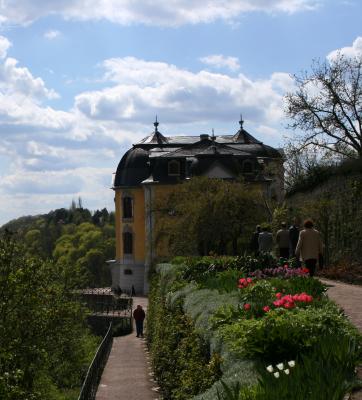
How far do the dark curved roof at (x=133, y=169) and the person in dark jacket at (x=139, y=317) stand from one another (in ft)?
83.6

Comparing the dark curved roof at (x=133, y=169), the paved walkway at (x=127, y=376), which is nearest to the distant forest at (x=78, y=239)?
the dark curved roof at (x=133, y=169)

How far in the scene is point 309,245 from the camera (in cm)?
1822

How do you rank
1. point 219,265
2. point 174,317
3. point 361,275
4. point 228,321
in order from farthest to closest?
point 361,275 < point 219,265 < point 174,317 < point 228,321

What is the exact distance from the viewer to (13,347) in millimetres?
20859

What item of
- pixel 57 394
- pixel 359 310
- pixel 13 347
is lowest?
pixel 57 394

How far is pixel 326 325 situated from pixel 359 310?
489cm

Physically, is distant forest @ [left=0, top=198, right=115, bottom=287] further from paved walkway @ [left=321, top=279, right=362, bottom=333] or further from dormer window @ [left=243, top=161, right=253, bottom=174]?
paved walkway @ [left=321, top=279, right=362, bottom=333]

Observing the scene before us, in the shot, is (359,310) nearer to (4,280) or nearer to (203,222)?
(4,280)

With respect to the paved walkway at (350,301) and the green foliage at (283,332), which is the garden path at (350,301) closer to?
the paved walkway at (350,301)

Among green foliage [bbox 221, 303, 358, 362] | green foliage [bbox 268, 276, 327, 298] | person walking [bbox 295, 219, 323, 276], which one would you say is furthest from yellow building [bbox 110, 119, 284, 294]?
green foliage [bbox 221, 303, 358, 362]

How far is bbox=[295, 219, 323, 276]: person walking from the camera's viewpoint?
712 inches

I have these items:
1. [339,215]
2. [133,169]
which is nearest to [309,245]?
[339,215]

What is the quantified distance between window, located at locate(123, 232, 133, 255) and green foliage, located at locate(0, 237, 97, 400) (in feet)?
111

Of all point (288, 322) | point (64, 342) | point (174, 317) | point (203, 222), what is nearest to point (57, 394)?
point (64, 342)
